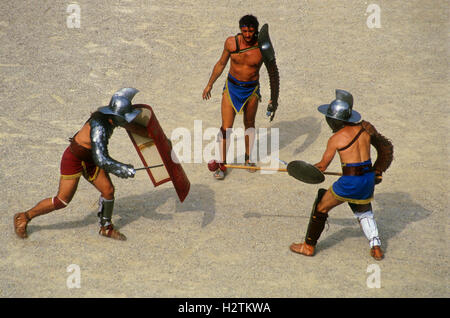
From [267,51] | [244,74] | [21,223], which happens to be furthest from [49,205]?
[267,51]

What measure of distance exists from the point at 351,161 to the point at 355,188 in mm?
308

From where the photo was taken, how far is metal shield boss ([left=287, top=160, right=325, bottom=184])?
20.2 feet

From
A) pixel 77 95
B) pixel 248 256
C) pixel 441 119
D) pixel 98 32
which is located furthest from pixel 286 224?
pixel 98 32

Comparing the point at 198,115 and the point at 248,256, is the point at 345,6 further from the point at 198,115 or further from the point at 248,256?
the point at 248,256

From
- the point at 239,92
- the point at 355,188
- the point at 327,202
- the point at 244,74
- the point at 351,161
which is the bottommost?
the point at 327,202

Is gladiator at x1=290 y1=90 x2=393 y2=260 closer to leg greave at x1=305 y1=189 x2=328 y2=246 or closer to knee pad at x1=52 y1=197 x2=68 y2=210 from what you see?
leg greave at x1=305 y1=189 x2=328 y2=246

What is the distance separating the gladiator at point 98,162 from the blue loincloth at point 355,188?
2301 mm

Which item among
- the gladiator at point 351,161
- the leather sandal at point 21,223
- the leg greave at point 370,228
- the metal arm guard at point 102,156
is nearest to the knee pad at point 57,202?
the leather sandal at point 21,223

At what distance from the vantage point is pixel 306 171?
20.4 ft

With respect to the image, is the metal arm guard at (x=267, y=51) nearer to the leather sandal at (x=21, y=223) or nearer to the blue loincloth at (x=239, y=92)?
the blue loincloth at (x=239, y=92)

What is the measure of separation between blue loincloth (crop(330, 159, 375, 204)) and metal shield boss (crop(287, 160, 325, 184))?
9.2 inches

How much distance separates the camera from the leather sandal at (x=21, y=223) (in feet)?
22.5

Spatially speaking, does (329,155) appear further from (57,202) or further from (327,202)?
(57,202)

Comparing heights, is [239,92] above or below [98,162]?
above
